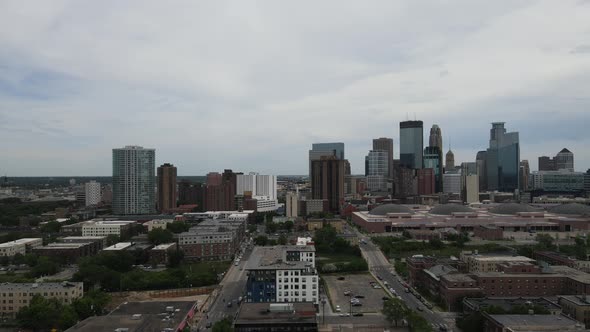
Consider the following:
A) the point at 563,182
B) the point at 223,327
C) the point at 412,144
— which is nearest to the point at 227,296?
the point at 223,327

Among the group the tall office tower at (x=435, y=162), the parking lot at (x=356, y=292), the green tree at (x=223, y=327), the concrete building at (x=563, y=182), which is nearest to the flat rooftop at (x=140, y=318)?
the green tree at (x=223, y=327)

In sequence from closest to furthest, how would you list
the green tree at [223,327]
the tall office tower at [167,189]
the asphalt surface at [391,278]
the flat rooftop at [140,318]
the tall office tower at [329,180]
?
the green tree at [223,327] < the flat rooftop at [140,318] < the asphalt surface at [391,278] < the tall office tower at [167,189] < the tall office tower at [329,180]

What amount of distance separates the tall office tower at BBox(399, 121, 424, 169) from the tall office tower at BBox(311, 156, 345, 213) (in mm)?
62752

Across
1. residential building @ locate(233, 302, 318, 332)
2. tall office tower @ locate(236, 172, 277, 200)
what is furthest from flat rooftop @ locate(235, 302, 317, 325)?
tall office tower @ locate(236, 172, 277, 200)

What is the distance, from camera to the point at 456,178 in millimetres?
123812

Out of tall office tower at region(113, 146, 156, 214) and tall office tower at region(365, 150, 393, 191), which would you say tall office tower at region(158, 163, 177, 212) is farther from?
tall office tower at region(365, 150, 393, 191)

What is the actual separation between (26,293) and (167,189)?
Answer: 51729 mm

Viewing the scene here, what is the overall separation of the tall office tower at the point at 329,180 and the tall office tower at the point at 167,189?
21.6m

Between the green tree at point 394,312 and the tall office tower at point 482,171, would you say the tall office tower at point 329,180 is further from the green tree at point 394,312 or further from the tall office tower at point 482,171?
the tall office tower at point 482,171

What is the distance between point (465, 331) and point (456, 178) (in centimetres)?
10659

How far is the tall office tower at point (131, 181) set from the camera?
74.8 m

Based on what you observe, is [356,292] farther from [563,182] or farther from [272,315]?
[563,182]

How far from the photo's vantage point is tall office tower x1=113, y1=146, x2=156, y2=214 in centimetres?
7481

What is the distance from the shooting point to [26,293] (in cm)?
2677
